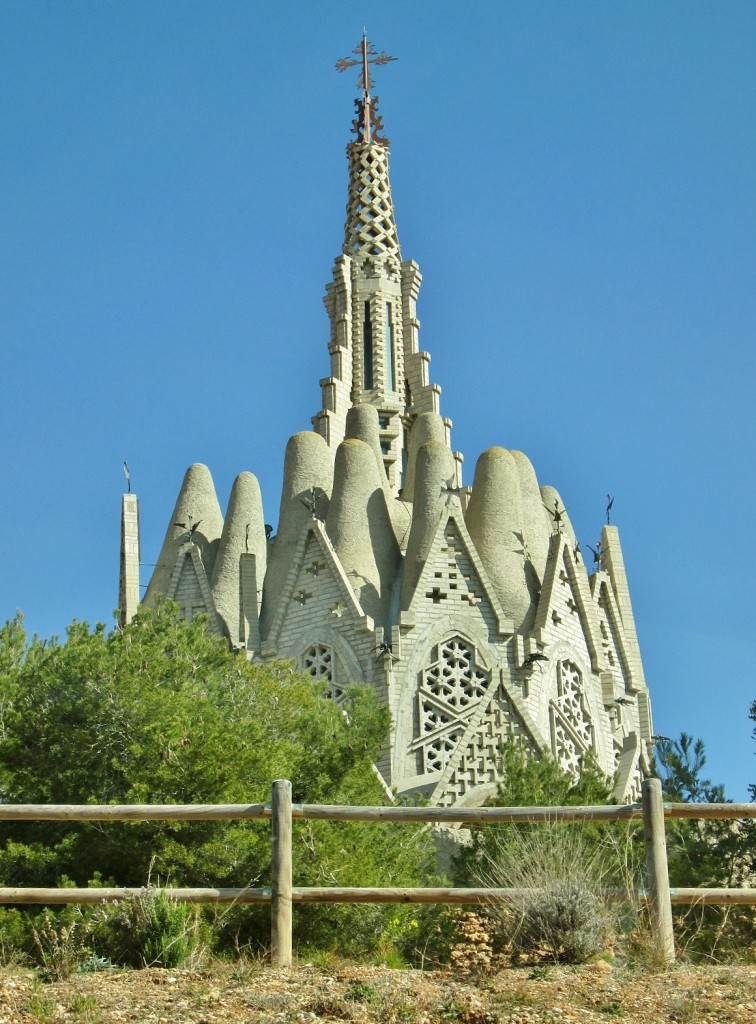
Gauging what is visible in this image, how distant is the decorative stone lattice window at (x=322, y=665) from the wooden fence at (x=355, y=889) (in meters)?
14.6

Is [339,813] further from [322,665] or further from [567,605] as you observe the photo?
[567,605]

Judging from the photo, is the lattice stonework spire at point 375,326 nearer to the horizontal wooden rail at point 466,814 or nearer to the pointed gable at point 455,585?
the pointed gable at point 455,585

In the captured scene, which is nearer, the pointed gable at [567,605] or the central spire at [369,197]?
the pointed gable at [567,605]

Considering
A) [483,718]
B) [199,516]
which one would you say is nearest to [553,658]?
[483,718]

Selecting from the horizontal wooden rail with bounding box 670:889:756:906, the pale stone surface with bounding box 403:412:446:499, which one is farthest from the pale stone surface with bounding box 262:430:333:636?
the horizontal wooden rail with bounding box 670:889:756:906

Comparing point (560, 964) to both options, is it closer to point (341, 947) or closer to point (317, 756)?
point (341, 947)

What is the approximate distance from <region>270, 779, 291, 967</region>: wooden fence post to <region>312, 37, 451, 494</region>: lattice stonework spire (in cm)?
2006

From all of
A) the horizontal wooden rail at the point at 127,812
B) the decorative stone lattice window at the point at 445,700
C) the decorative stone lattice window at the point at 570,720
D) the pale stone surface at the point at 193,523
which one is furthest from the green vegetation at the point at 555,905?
the pale stone surface at the point at 193,523

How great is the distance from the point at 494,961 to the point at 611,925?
80 centimetres

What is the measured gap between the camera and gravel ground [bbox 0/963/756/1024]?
939 centimetres

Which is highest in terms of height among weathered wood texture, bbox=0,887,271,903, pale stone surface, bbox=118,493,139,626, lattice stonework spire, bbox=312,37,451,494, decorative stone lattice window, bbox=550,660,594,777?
lattice stonework spire, bbox=312,37,451,494

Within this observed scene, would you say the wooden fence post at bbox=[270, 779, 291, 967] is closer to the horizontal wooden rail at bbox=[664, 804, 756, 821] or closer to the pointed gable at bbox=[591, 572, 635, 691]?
the horizontal wooden rail at bbox=[664, 804, 756, 821]

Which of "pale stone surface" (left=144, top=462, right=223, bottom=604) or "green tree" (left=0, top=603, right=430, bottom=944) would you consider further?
"pale stone surface" (left=144, top=462, right=223, bottom=604)

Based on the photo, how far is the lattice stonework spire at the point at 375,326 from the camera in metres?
31.8
